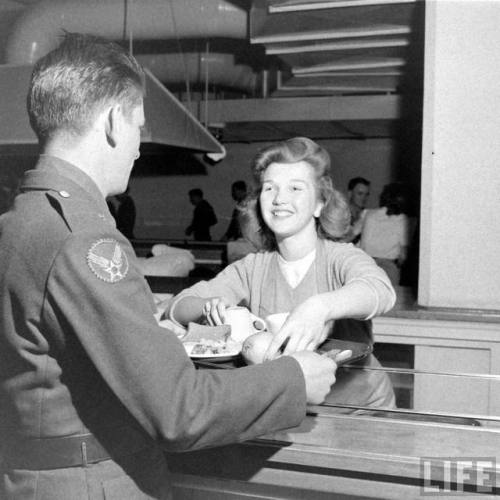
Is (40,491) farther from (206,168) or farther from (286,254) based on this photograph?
(206,168)

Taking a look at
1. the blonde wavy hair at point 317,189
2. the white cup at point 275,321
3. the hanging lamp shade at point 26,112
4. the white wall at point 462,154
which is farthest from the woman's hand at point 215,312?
the hanging lamp shade at point 26,112

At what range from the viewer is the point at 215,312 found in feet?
5.23

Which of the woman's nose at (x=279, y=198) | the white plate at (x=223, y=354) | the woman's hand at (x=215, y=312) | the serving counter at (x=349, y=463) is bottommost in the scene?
the serving counter at (x=349, y=463)

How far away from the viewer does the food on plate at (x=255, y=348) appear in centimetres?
121

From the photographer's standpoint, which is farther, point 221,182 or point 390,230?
point 221,182

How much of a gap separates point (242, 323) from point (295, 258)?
46 cm

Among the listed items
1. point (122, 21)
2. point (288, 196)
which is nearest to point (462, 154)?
point (288, 196)

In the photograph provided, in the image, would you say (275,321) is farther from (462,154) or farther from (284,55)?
(284,55)

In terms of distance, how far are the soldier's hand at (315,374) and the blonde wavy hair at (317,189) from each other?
93 centimetres

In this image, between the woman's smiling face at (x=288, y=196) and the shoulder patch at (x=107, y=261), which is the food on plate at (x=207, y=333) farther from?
the shoulder patch at (x=107, y=261)

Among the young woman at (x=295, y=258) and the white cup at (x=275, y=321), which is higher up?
the young woman at (x=295, y=258)

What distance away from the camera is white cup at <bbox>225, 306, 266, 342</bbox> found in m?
1.49

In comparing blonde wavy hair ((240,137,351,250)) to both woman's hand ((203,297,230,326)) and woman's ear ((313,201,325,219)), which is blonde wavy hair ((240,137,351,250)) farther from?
woman's hand ((203,297,230,326))

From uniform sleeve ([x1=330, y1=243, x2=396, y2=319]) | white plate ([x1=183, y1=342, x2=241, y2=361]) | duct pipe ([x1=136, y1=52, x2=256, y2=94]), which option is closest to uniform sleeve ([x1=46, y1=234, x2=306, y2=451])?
white plate ([x1=183, y1=342, x2=241, y2=361])
